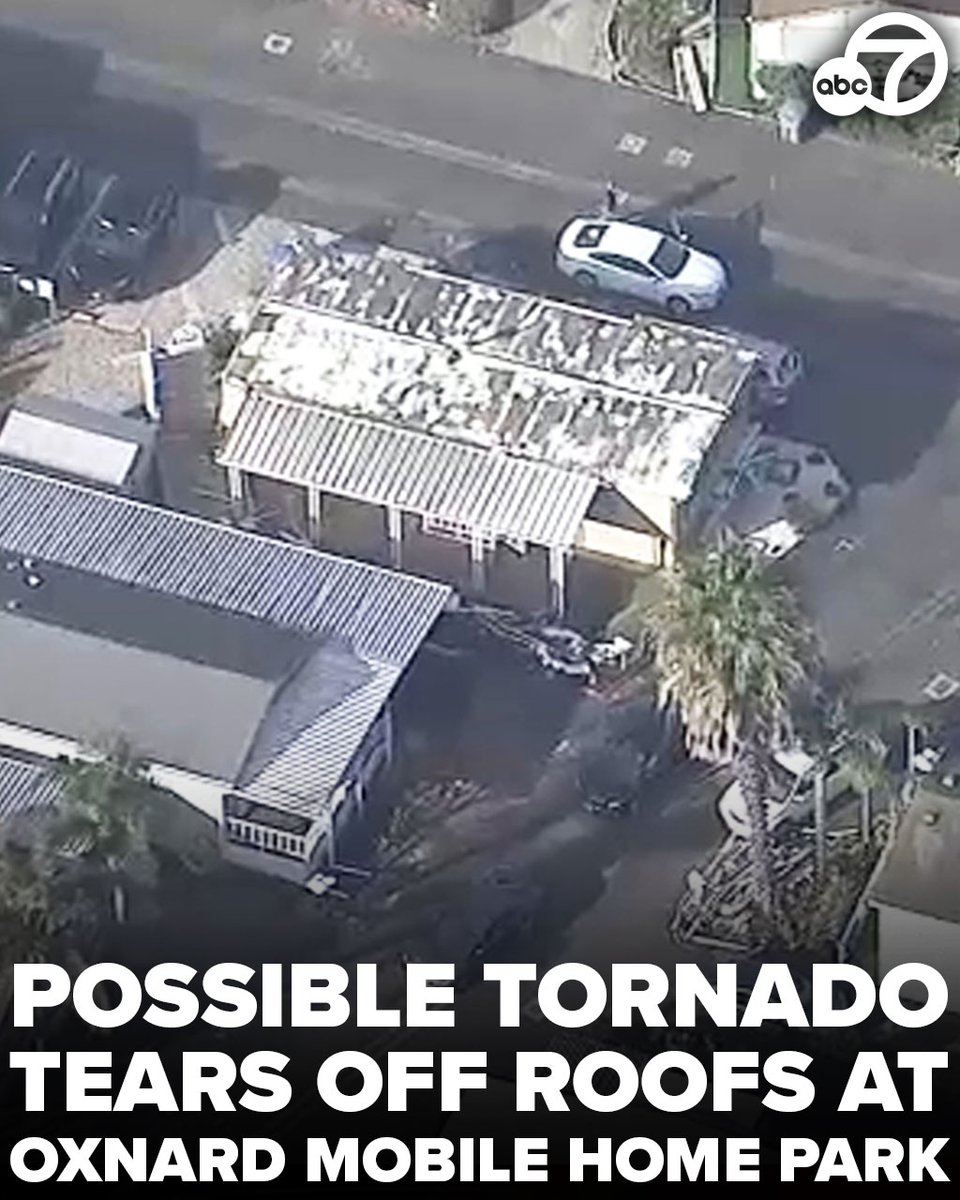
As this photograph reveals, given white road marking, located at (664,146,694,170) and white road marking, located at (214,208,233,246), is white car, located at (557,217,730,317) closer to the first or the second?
white road marking, located at (664,146,694,170)

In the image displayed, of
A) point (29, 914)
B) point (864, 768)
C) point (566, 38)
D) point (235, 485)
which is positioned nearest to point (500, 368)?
point (235, 485)

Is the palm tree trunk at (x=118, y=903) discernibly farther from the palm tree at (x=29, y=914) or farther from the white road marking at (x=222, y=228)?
the white road marking at (x=222, y=228)

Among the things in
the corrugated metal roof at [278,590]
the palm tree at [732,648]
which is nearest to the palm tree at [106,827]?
the corrugated metal roof at [278,590]

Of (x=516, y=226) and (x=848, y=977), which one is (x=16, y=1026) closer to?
(x=848, y=977)

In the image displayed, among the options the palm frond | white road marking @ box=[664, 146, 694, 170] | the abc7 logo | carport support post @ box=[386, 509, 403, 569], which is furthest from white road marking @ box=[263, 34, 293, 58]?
the palm frond

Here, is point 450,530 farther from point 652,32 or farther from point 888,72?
point 888,72
